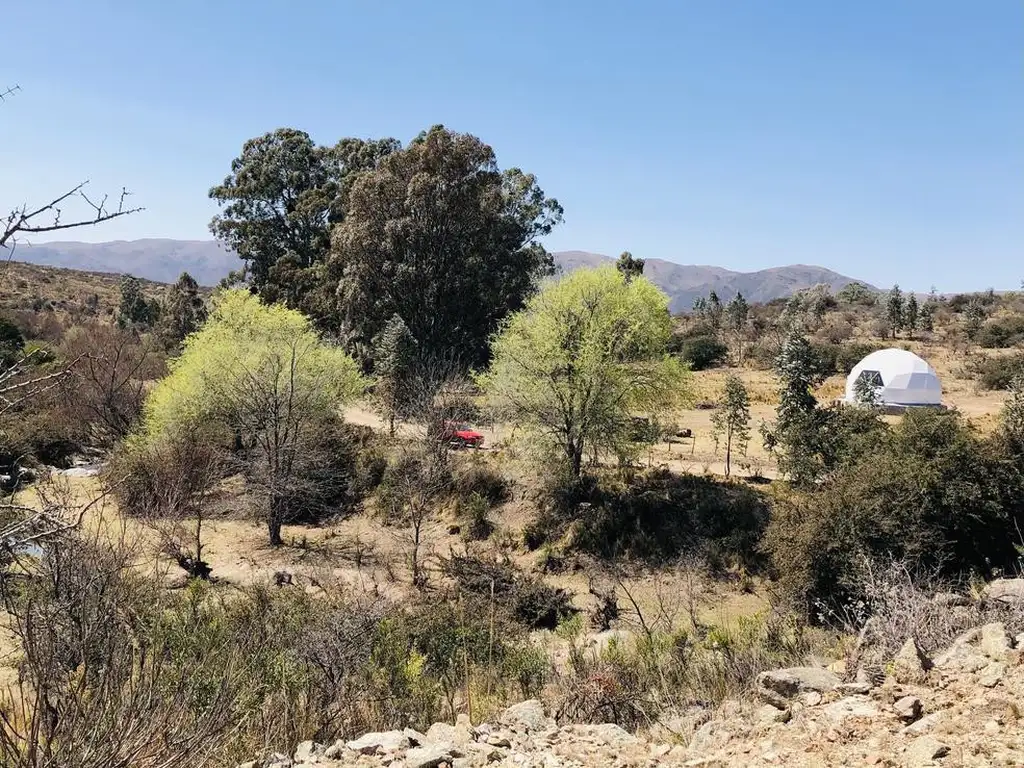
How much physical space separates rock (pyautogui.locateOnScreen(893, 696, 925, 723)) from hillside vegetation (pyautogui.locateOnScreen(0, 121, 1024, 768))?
0.25 m

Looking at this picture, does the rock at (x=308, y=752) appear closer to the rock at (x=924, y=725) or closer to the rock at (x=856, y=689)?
the rock at (x=856, y=689)

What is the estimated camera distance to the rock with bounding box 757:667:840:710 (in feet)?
21.2

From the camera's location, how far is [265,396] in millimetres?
20766

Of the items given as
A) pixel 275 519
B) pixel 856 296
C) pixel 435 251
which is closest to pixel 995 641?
pixel 275 519

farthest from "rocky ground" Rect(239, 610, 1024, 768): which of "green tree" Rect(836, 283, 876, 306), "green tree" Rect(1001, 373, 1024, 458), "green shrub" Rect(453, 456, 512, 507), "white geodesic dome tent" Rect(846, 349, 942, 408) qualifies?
"green tree" Rect(836, 283, 876, 306)

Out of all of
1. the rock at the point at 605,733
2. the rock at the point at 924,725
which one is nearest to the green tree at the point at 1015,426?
the rock at the point at 924,725

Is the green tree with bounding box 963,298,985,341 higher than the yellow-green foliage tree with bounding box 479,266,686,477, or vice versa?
the green tree with bounding box 963,298,985,341

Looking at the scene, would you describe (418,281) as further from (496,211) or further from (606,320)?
(606,320)

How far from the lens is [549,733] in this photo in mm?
6414

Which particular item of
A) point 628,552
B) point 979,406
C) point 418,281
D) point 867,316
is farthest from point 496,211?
point 867,316

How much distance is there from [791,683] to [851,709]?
755 millimetres

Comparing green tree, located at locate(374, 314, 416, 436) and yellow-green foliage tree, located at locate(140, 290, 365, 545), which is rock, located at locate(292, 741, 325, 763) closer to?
yellow-green foliage tree, located at locate(140, 290, 365, 545)

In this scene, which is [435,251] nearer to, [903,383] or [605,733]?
[903,383]

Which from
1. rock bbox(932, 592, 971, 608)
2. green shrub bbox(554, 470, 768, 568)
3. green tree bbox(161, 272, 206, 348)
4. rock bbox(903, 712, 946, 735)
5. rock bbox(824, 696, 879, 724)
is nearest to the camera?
rock bbox(903, 712, 946, 735)
